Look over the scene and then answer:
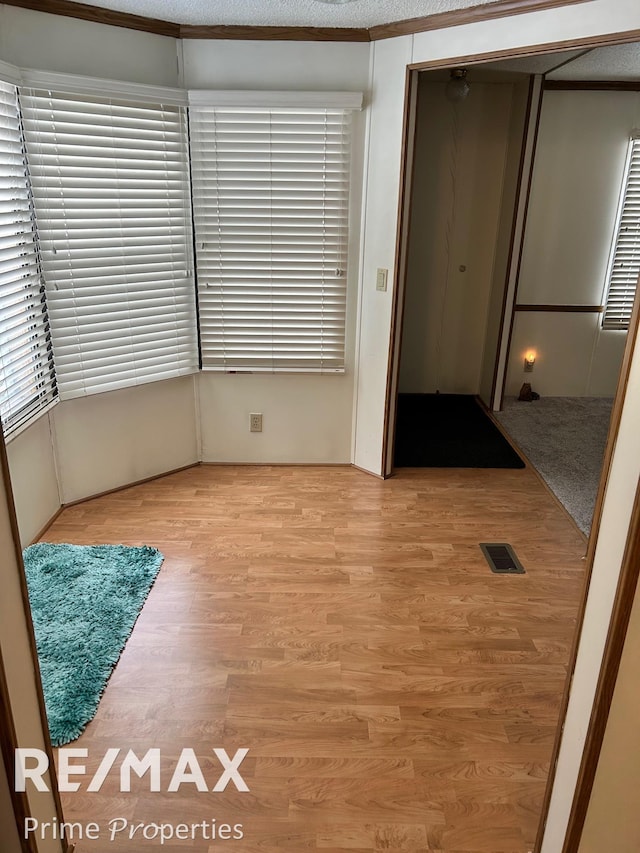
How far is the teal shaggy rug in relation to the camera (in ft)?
7.44

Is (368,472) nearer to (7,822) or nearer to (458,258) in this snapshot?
(458,258)

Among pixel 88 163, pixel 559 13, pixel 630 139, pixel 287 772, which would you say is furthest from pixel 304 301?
pixel 630 139

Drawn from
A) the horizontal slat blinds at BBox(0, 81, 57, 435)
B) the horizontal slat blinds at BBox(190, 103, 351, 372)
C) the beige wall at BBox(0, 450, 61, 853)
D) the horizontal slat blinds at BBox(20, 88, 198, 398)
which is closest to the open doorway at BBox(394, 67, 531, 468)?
the horizontal slat blinds at BBox(190, 103, 351, 372)

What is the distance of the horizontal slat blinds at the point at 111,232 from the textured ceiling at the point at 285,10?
424mm

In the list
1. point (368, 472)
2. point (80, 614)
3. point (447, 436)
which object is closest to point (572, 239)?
point (447, 436)

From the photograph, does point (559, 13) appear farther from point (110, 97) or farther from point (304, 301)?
point (110, 97)

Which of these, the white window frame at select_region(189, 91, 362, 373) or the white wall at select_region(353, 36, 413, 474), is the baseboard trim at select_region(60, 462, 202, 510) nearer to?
the white window frame at select_region(189, 91, 362, 373)

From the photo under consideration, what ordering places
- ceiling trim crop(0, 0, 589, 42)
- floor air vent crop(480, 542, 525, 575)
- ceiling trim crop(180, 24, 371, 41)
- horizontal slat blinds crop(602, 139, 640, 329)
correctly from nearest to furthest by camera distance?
ceiling trim crop(0, 0, 589, 42)
floor air vent crop(480, 542, 525, 575)
ceiling trim crop(180, 24, 371, 41)
horizontal slat blinds crop(602, 139, 640, 329)

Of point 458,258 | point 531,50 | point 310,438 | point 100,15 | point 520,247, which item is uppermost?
point 100,15

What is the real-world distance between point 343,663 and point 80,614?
3.74ft

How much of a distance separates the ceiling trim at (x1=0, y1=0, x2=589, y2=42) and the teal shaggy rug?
8.46 ft

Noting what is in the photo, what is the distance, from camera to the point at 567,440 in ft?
15.2

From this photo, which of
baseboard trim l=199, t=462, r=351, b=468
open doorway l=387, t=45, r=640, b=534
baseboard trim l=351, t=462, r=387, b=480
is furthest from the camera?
open doorway l=387, t=45, r=640, b=534

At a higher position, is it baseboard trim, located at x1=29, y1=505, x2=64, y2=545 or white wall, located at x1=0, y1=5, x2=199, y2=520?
white wall, located at x1=0, y1=5, x2=199, y2=520
